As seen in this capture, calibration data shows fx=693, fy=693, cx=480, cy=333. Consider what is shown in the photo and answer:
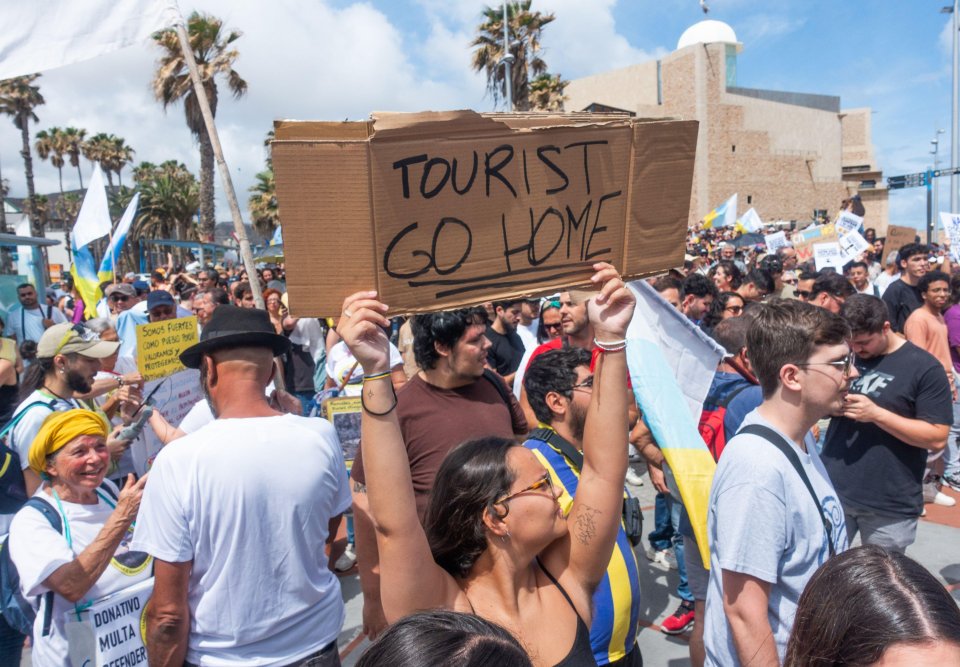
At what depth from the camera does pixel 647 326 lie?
11.5ft

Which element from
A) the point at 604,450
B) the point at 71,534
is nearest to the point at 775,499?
the point at 604,450

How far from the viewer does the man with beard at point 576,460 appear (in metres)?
2.29

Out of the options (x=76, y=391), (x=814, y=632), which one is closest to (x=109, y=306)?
(x=76, y=391)

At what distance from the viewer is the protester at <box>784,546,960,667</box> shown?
1.20 metres

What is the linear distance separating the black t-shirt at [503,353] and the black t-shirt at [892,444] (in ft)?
10.2

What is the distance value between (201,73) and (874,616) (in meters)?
25.5

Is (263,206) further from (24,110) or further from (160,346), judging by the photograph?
(160,346)

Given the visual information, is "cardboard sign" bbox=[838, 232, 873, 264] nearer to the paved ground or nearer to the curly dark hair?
the paved ground

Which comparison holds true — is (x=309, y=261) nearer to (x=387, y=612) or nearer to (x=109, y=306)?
(x=387, y=612)

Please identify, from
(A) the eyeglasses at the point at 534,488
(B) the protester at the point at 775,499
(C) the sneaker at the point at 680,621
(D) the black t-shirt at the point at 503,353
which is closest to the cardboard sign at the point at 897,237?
(D) the black t-shirt at the point at 503,353

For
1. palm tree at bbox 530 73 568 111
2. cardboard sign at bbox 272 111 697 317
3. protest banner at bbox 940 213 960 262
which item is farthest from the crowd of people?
palm tree at bbox 530 73 568 111

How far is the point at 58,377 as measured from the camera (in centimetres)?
349

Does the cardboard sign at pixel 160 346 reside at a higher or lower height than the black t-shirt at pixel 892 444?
higher

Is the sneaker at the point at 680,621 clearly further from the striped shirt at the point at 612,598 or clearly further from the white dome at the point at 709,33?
the white dome at the point at 709,33
